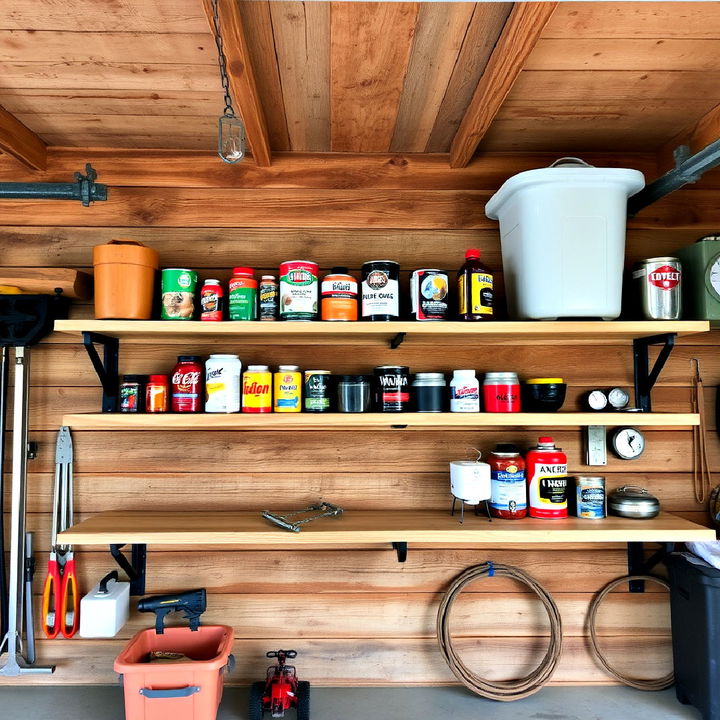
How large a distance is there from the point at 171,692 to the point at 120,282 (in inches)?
38.8

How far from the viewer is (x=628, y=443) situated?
5.15ft

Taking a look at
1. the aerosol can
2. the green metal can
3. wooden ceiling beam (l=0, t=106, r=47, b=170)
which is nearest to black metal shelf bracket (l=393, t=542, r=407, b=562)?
the aerosol can

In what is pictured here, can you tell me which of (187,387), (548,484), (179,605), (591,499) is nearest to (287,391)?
(187,387)

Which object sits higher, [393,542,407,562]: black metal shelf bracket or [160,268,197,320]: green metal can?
[160,268,197,320]: green metal can

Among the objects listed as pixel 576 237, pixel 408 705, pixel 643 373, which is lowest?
pixel 408 705

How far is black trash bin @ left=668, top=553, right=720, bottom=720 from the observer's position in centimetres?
134

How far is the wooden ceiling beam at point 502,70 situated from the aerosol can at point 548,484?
2.82ft

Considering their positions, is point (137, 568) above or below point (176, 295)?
below

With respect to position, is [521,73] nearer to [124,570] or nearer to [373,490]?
[373,490]

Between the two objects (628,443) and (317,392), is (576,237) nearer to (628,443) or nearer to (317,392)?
(628,443)

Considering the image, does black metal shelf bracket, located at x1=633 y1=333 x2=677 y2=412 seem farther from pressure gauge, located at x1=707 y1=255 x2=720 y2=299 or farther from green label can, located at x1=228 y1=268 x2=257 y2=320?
green label can, located at x1=228 y1=268 x2=257 y2=320

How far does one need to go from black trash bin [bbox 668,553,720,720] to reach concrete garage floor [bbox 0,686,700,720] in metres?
0.08

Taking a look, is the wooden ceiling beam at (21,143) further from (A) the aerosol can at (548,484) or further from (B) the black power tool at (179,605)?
(A) the aerosol can at (548,484)

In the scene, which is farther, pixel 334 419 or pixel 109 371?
pixel 109 371
